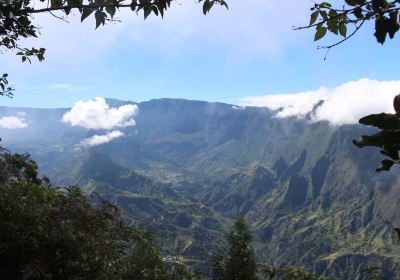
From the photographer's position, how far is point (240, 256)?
43594mm

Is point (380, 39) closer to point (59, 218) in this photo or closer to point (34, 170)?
point (59, 218)

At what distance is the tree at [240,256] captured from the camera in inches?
1662

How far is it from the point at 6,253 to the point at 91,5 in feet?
17.3

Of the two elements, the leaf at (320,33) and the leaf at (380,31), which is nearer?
the leaf at (380,31)

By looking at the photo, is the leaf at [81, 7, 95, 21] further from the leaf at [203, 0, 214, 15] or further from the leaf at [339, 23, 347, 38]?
the leaf at [339, 23, 347, 38]

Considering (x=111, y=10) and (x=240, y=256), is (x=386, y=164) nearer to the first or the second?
(x=111, y=10)

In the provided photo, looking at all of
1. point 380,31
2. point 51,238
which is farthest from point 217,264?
point 380,31

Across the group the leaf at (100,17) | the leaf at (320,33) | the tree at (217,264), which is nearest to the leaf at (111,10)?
the leaf at (100,17)

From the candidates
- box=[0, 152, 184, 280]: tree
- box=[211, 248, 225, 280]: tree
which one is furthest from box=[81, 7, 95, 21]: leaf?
box=[211, 248, 225, 280]: tree

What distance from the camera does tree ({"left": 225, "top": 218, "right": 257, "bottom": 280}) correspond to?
42219 mm

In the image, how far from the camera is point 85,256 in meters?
8.88

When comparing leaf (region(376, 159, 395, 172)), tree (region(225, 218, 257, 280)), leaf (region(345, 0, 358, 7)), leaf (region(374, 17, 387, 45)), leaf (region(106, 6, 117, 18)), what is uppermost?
leaf (region(106, 6, 117, 18))

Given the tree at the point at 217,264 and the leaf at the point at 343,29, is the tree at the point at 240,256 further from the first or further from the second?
the leaf at the point at 343,29

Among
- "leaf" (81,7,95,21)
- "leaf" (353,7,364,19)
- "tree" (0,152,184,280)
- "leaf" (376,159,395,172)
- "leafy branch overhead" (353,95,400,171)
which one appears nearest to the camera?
"leafy branch overhead" (353,95,400,171)
